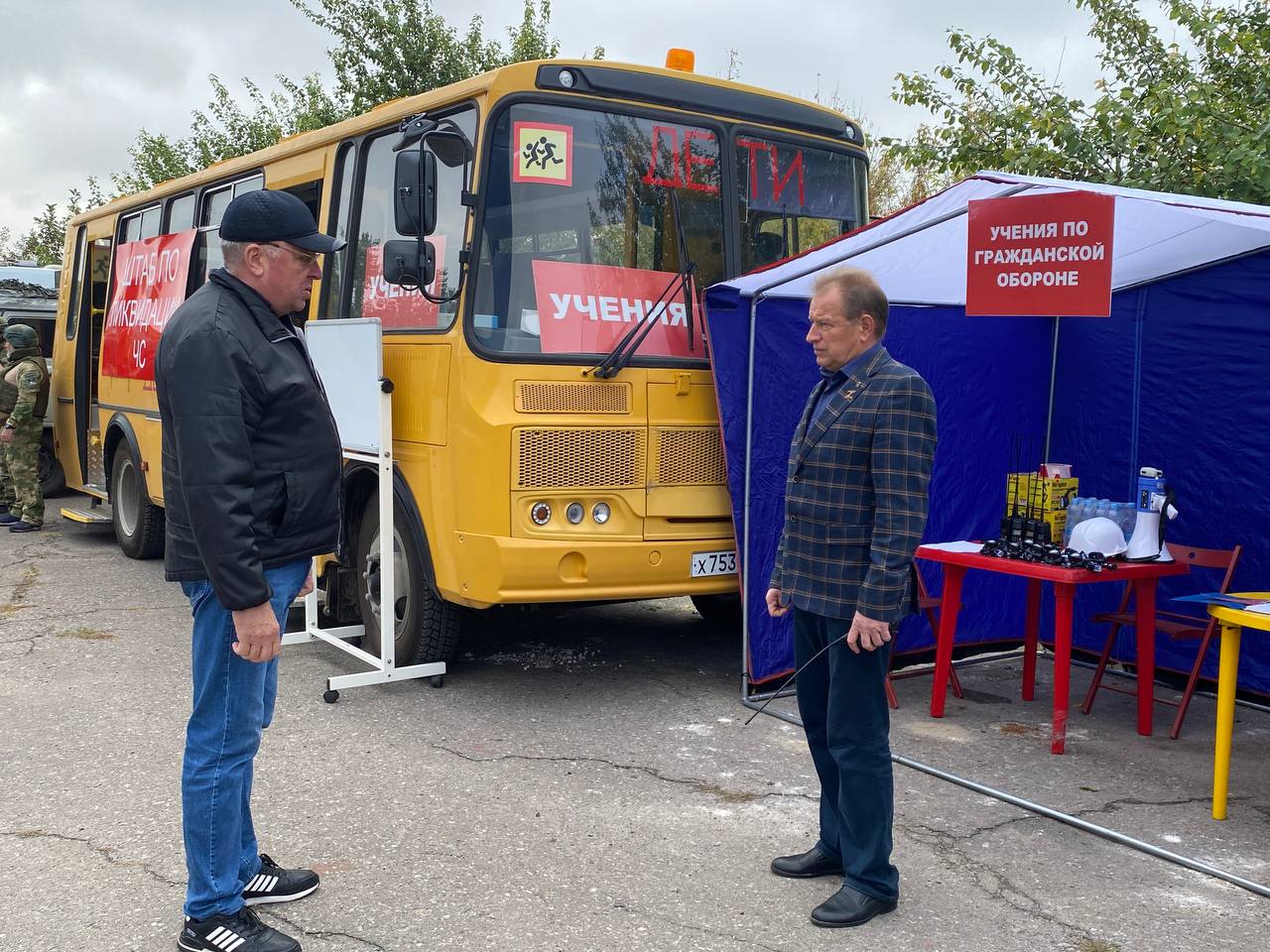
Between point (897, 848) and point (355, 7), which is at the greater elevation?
point (355, 7)

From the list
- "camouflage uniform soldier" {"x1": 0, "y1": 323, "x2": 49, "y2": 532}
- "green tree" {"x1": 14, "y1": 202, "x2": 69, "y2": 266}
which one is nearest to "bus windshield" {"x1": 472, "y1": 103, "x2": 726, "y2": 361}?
"camouflage uniform soldier" {"x1": 0, "y1": 323, "x2": 49, "y2": 532}

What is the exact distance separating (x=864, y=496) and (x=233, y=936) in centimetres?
208

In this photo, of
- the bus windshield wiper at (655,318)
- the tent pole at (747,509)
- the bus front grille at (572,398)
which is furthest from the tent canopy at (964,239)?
the bus front grille at (572,398)

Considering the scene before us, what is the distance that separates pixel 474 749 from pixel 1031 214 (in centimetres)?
312

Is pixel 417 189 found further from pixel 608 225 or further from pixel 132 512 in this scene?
pixel 132 512

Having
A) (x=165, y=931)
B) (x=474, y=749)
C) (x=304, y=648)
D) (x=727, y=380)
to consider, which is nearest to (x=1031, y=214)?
(x=727, y=380)

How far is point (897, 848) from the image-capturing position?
405 cm

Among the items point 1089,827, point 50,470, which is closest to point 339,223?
point 1089,827

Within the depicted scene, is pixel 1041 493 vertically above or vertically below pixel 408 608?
above

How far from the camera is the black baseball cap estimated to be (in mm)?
3133

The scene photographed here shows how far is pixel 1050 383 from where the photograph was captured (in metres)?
6.75

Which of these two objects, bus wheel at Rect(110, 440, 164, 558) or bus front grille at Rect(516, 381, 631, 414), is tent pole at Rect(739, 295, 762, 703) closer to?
bus front grille at Rect(516, 381, 631, 414)

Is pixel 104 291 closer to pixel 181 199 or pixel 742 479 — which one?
pixel 181 199

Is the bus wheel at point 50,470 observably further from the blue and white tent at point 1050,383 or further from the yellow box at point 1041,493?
the yellow box at point 1041,493
